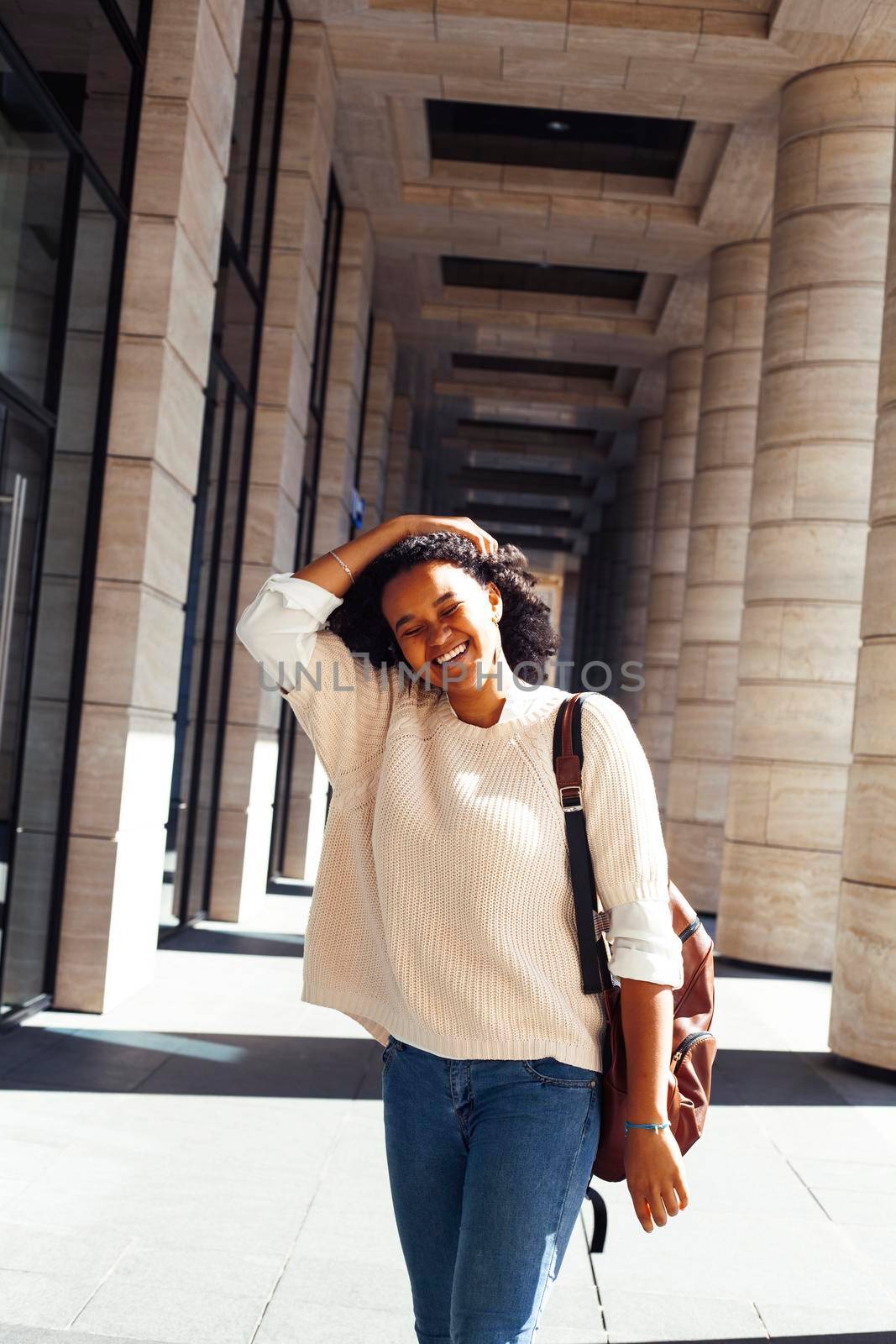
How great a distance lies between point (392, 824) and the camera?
89.0 inches

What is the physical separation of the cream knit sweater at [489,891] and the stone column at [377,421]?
57.6 feet

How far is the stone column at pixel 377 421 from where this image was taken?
20312 millimetres

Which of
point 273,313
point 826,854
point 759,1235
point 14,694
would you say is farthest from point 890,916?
point 273,313

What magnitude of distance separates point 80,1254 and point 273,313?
9.65 m

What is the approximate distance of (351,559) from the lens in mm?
2582

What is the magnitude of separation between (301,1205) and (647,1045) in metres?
3.16

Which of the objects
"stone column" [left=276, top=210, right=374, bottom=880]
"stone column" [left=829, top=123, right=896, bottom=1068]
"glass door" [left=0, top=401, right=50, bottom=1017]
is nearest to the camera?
"glass door" [left=0, top=401, right=50, bottom=1017]

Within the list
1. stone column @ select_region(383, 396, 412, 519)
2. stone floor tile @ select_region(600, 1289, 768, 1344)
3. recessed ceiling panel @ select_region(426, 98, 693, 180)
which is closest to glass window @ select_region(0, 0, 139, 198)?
stone floor tile @ select_region(600, 1289, 768, 1344)

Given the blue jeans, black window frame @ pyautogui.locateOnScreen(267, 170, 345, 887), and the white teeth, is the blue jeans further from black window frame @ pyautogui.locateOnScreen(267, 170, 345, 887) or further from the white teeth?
black window frame @ pyautogui.locateOnScreen(267, 170, 345, 887)

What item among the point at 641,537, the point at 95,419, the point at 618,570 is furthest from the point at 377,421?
the point at 618,570

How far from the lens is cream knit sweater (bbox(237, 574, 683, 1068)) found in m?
2.11

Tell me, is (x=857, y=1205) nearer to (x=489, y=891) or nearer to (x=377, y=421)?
(x=489, y=891)

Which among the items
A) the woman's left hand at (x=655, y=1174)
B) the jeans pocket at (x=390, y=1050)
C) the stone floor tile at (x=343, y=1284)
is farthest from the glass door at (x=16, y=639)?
the woman's left hand at (x=655, y=1174)

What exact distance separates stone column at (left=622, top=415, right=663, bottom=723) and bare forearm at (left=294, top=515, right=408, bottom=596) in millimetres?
24858
